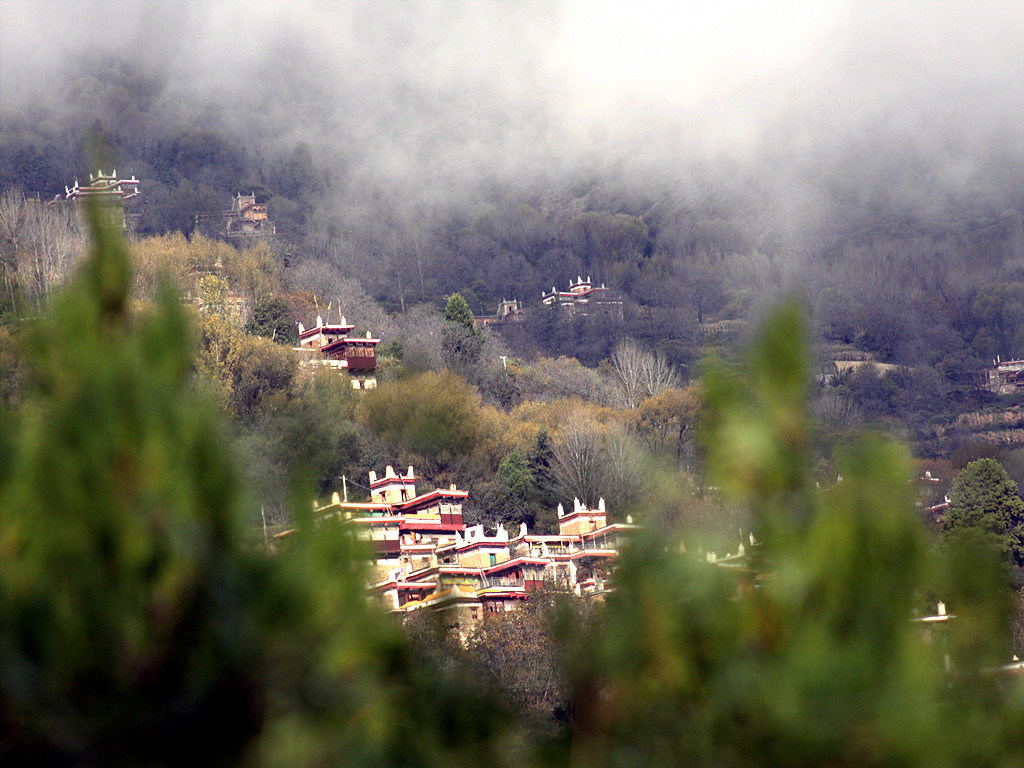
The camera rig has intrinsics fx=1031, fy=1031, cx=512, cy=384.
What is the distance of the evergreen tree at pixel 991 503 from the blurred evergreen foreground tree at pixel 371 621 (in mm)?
23222

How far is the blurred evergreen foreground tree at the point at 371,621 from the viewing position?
1.19m

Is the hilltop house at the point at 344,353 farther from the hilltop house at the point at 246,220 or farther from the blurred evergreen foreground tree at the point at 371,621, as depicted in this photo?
the hilltop house at the point at 246,220

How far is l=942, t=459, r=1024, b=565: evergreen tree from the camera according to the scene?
23438 mm

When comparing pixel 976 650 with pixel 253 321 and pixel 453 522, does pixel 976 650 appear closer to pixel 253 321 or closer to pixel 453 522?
pixel 453 522

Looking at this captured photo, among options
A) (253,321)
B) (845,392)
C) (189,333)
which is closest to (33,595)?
(189,333)

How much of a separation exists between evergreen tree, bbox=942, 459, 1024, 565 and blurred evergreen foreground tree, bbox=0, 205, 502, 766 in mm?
23448

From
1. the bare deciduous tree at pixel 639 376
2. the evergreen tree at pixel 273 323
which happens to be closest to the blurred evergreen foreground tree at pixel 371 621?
the evergreen tree at pixel 273 323

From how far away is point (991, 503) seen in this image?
25.2 m

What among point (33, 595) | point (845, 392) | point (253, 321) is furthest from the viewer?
point (845, 392)

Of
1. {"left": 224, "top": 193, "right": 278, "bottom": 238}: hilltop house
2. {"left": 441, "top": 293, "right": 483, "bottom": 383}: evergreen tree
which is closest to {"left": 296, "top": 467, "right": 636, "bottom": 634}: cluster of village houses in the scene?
{"left": 441, "top": 293, "right": 483, "bottom": 383}: evergreen tree

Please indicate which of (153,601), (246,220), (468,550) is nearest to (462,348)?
(468,550)

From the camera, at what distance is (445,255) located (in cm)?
7994

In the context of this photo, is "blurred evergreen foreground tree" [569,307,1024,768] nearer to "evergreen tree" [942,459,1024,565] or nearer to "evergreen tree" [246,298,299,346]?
"evergreen tree" [942,459,1024,565]

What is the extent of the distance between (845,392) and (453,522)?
2909 centimetres
